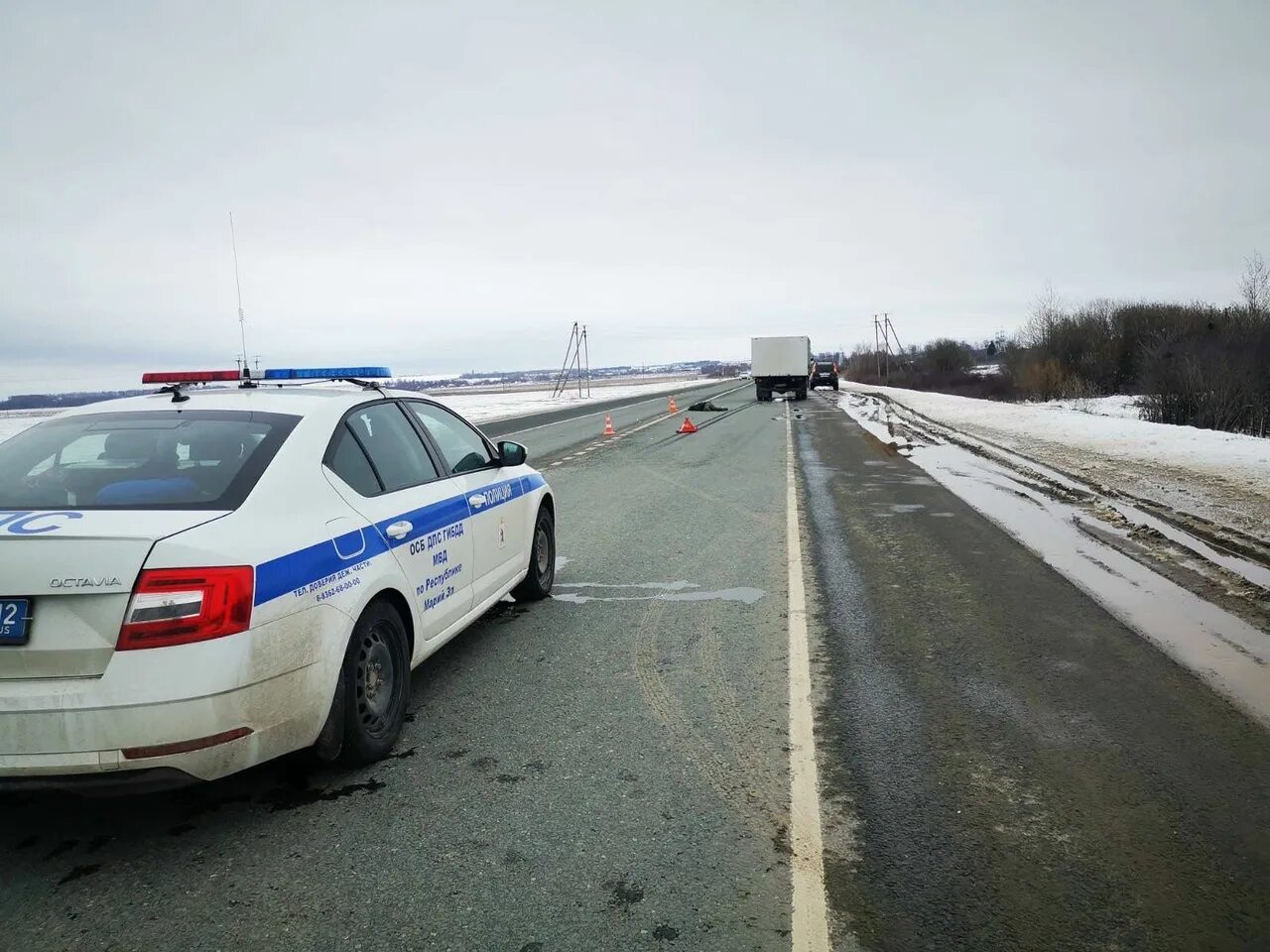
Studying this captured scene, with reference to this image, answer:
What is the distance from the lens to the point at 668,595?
22.5 feet

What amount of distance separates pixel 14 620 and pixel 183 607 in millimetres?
536

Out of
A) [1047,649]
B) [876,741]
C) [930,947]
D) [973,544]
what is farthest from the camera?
[973,544]

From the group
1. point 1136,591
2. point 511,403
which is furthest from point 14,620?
point 511,403

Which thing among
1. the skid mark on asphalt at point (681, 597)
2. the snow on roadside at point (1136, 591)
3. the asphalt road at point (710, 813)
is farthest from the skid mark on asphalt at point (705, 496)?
the asphalt road at point (710, 813)

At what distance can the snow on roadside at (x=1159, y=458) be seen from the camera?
10914 millimetres

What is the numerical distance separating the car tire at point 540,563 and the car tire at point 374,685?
2.29m

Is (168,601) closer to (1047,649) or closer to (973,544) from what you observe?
(1047,649)

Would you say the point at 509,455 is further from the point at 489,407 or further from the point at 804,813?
the point at 489,407

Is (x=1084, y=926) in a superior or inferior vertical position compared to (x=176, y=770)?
inferior

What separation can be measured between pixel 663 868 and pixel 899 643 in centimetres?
295

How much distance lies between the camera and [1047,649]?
18.0ft

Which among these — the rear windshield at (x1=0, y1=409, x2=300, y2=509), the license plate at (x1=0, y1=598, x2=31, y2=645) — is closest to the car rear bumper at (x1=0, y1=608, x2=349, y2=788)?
the license plate at (x1=0, y1=598, x2=31, y2=645)

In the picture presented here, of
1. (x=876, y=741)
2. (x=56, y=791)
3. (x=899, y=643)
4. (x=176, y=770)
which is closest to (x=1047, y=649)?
(x=899, y=643)

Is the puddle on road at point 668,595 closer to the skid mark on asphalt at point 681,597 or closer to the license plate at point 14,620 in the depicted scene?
the skid mark on asphalt at point 681,597
